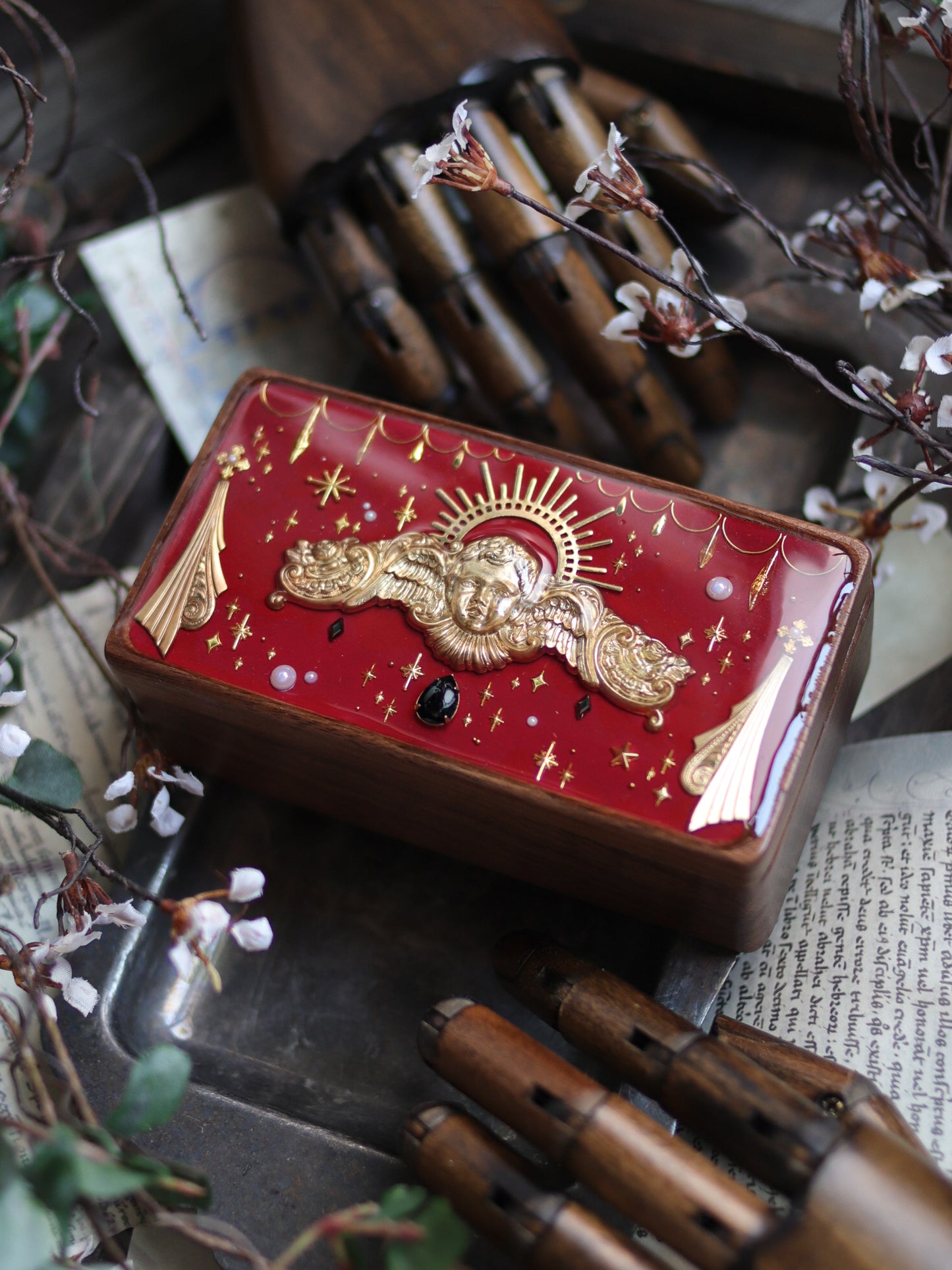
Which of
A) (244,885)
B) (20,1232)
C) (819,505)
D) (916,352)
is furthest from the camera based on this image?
(819,505)

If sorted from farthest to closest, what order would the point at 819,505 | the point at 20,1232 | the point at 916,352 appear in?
the point at 819,505 → the point at 916,352 → the point at 20,1232

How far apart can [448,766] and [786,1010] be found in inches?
11.2

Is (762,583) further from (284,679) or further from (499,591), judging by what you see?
(284,679)

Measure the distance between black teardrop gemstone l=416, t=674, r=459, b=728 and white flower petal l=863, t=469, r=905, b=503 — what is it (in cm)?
36

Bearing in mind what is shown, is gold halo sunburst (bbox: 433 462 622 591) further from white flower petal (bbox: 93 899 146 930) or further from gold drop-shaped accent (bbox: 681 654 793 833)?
white flower petal (bbox: 93 899 146 930)

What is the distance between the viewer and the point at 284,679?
689 millimetres

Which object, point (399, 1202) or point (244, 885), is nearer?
point (399, 1202)

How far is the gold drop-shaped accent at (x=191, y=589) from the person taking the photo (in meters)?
0.71

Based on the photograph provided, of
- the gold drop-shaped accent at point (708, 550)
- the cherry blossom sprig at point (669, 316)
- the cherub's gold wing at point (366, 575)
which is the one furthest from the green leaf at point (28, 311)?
the gold drop-shaped accent at point (708, 550)

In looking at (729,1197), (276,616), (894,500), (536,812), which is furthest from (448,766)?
(894,500)

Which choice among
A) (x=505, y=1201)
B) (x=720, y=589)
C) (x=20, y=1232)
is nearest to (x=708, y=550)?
(x=720, y=589)

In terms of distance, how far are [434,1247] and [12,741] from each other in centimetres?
40

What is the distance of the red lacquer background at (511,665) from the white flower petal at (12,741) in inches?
3.6

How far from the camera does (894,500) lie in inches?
29.9
